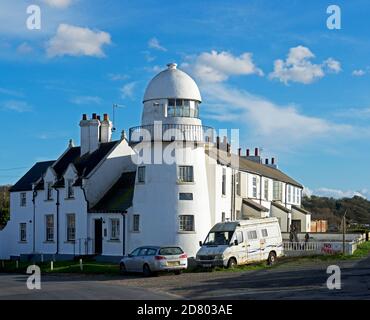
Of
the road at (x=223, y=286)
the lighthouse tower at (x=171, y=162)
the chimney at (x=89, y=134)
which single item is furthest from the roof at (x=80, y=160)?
the road at (x=223, y=286)

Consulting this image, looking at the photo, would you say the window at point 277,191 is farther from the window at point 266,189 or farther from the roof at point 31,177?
the roof at point 31,177

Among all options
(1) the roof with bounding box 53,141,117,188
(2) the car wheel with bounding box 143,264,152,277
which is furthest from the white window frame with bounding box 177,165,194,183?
(1) the roof with bounding box 53,141,117,188

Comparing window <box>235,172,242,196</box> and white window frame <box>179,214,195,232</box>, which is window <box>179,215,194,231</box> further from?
window <box>235,172,242,196</box>

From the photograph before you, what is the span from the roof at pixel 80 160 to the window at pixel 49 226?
2.63m

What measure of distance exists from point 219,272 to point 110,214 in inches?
497

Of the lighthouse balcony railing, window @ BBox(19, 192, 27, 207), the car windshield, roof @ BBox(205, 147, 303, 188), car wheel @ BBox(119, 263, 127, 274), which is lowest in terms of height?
car wheel @ BBox(119, 263, 127, 274)

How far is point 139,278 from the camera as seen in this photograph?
106ft

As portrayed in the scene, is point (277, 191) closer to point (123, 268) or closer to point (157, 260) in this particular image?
point (123, 268)

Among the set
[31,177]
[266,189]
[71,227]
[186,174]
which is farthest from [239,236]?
[31,177]

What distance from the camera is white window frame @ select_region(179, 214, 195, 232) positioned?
40.4 m

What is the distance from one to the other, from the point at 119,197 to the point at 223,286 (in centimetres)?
2057

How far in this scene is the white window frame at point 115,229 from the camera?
143 ft

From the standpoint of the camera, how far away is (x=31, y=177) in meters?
54.7
